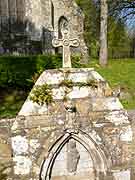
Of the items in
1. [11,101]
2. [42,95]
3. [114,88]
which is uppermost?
[114,88]

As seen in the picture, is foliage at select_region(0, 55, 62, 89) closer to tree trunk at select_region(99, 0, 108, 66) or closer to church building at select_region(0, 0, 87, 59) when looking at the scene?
tree trunk at select_region(99, 0, 108, 66)

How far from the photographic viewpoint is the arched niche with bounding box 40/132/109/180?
6.73 metres

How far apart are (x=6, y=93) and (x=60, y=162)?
7103 millimetres

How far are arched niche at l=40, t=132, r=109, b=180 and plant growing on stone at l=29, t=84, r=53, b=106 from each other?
73cm

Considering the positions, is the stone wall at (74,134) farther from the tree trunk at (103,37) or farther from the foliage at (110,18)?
the foliage at (110,18)

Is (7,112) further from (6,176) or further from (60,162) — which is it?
(60,162)

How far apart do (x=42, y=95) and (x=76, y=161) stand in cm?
144

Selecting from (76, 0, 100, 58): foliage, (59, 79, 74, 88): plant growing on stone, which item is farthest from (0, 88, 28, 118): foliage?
(76, 0, 100, 58): foliage

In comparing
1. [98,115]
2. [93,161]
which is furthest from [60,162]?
[98,115]

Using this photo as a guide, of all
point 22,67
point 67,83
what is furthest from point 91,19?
point 67,83

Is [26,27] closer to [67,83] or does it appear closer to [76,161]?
[67,83]

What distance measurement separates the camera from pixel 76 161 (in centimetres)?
693

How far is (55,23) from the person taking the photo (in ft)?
85.8

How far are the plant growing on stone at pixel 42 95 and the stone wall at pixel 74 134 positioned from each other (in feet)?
0.28
